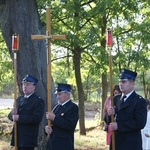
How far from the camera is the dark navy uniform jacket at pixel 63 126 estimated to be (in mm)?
5777

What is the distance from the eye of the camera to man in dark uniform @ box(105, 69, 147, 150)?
17.5 ft

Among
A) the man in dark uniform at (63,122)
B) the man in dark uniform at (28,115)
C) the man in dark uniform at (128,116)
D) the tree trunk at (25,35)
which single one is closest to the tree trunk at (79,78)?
the tree trunk at (25,35)

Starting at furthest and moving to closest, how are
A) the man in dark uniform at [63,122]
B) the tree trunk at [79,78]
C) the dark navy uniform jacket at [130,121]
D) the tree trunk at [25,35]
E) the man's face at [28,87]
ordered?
1. the tree trunk at [79,78]
2. the tree trunk at [25,35]
3. the man's face at [28,87]
4. the man in dark uniform at [63,122]
5. the dark navy uniform jacket at [130,121]

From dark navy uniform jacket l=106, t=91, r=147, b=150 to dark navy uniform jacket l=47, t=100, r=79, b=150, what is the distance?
0.69 metres

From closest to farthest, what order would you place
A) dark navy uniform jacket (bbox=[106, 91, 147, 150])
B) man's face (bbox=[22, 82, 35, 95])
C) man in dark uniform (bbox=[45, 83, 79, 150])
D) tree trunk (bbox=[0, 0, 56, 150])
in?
1. dark navy uniform jacket (bbox=[106, 91, 147, 150])
2. man in dark uniform (bbox=[45, 83, 79, 150])
3. man's face (bbox=[22, 82, 35, 95])
4. tree trunk (bbox=[0, 0, 56, 150])

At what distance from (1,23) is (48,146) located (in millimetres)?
3542

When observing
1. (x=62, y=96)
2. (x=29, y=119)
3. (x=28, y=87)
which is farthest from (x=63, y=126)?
(x=28, y=87)

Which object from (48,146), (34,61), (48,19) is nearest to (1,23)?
(34,61)

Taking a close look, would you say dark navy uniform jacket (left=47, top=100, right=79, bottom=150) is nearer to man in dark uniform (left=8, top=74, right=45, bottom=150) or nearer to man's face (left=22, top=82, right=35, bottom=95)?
man in dark uniform (left=8, top=74, right=45, bottom=150)

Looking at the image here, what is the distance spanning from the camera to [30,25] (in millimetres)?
8461

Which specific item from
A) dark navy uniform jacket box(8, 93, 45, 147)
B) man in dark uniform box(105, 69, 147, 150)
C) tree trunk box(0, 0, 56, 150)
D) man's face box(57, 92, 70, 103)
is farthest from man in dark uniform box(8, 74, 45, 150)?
tree trunk box(0, 0, 56, 150)

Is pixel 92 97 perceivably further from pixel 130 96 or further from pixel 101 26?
pixel 130 96

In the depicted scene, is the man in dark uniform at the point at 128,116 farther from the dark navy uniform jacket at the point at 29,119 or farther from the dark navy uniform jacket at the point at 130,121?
the dark navy uniform jacket at the point at 29,119

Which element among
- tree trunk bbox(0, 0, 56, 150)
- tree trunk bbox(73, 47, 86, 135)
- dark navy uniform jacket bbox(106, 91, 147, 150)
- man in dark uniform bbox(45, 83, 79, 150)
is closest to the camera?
dark navy uniform jacket bbox(106, 91, 147, 150)
